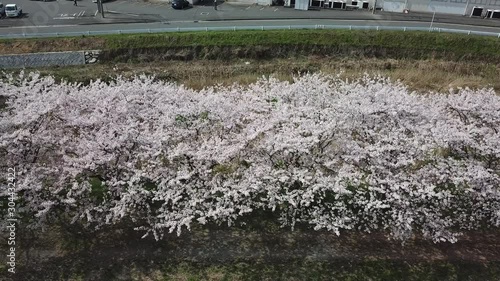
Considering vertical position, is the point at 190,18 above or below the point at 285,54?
above

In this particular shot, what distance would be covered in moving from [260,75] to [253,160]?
58.4 ft

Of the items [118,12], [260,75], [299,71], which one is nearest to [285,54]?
[299,71]

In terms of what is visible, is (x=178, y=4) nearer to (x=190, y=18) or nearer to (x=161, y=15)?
(x=161, y=15)

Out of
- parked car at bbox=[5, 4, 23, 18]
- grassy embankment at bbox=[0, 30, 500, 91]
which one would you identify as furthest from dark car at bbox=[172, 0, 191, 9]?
parked car at bbox=[5, 4, 23, 18]

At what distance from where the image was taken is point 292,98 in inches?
650

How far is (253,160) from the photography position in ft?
45.4

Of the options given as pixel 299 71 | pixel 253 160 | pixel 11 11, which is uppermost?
pixel 11 11

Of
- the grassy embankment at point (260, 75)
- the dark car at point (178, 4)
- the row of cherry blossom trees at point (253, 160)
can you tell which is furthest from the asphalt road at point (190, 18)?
the row of cherry blossom trees at point (253, 160)

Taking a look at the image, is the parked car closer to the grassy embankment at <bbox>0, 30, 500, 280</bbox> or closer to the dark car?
the grassy embankment at <bbox>0, 30, 500, 280</bbox>

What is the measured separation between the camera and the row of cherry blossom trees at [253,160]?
13234 mm

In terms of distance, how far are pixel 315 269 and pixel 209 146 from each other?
5.50 metres

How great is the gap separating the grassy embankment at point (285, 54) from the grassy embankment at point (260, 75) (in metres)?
0.08

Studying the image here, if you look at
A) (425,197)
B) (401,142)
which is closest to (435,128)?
(401,142)

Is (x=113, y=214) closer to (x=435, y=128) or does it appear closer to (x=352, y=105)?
(x=352, y=105)
